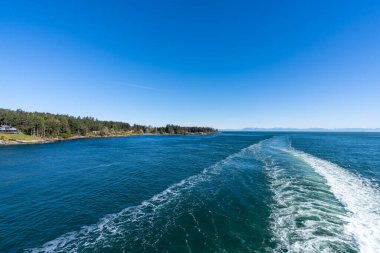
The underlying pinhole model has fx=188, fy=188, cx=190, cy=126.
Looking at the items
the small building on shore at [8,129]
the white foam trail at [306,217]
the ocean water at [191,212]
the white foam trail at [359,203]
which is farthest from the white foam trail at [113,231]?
the small building on shore at [8,129]

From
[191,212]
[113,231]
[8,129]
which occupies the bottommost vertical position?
[113,231]

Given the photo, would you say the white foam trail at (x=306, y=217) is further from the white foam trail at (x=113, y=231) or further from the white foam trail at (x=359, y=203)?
the white foam trail at (x=113, y=231)

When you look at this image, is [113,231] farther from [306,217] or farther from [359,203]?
[359,203]

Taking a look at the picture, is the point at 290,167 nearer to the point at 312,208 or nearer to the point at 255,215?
the point at 312,208

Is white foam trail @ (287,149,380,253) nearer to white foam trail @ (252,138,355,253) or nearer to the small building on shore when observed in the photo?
white foam trail @ (252,138,355,253)

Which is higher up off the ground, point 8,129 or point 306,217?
point 8,129

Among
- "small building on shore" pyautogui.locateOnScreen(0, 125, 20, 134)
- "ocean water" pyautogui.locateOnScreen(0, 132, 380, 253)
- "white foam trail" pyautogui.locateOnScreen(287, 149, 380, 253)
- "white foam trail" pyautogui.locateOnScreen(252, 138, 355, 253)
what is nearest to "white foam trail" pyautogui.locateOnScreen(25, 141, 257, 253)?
"ocean water" pyautogui.locateOnScreen(0, 132, 380, 253)

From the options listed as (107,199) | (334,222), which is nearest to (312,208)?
(334,222)

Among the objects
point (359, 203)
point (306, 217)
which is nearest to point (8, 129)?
point (306, 217)

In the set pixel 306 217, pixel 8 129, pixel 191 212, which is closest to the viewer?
pixel 306 217
